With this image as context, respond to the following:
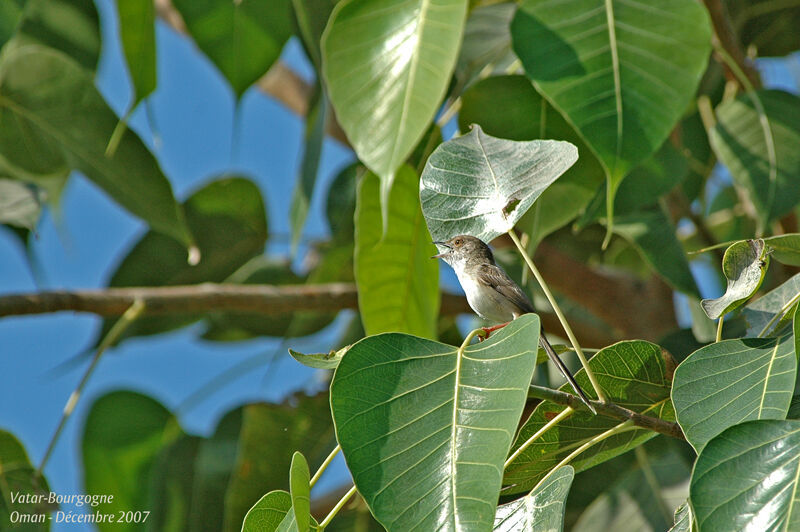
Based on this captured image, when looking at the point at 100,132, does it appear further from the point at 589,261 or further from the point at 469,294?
the point at 589,261

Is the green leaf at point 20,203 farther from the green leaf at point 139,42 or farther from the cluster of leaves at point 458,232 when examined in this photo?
the green leaf at point 139,42

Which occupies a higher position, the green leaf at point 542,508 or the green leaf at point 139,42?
the green leaf at point 139,42

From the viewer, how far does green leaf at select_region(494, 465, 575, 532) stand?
1.03 meters

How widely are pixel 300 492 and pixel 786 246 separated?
0.76m

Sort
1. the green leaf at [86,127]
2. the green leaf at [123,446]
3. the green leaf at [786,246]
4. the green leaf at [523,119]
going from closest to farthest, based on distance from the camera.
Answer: the green leaf at [786,246]
the green leaf at [523,119]
the green leaf at [86,127]
the green leaf at [123,446]

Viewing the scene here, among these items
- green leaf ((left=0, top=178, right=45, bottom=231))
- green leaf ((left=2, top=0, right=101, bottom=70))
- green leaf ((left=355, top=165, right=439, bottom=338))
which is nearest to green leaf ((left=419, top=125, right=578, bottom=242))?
green leaf ((left=355, top=165, right=439, bottom=338))

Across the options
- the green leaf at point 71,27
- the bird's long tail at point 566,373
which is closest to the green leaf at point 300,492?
the bird's long tail at point 566,373

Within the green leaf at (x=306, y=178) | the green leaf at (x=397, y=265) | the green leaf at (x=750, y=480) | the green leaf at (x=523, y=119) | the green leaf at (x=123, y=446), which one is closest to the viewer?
the green leaf at (x=750, y=480)

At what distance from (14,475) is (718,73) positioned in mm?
2368

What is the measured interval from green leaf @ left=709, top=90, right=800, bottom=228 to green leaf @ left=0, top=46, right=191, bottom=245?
4.79 feet

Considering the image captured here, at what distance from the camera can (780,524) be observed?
3.05 feet

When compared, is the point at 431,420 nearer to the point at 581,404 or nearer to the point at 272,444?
the point at 581,404

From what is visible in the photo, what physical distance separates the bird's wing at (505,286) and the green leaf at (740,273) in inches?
26.5

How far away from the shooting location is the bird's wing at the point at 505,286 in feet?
5.98
